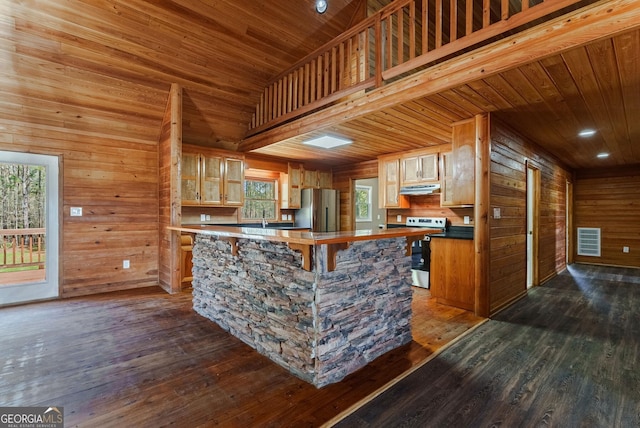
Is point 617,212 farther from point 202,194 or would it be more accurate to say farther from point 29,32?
point 29,32

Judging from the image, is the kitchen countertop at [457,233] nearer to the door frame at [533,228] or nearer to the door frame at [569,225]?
the door frame at [533,228]

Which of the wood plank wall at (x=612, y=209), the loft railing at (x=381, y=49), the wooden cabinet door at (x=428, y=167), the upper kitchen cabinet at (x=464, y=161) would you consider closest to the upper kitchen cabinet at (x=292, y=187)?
the loft railing at (x=381, y=49)

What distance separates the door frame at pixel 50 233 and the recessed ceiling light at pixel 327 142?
349 centimetres

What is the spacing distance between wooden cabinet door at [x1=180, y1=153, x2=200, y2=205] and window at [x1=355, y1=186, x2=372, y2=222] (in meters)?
4.61

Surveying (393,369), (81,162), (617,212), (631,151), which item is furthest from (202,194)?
(617,212)

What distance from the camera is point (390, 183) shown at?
546 centimetres

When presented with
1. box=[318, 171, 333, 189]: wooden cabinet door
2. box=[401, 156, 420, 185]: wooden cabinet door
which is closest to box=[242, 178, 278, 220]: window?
box=[318, 171, 333, 189]: wooden cabinet door

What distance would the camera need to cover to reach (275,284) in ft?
8.16

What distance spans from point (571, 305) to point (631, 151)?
3.41m

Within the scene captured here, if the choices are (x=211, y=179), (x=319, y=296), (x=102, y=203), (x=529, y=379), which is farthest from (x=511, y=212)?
(x=102, y=203)

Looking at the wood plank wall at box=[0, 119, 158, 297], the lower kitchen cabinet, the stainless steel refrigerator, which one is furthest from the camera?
the stainless steel refrigerator

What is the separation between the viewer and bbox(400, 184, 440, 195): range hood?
4.78 meters

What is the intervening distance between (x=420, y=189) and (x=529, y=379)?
3.10m

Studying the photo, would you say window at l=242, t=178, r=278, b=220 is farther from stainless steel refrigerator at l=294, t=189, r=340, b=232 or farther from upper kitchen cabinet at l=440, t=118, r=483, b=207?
upper kitchen cabinet at l=440, t=118, r=483, b=207
